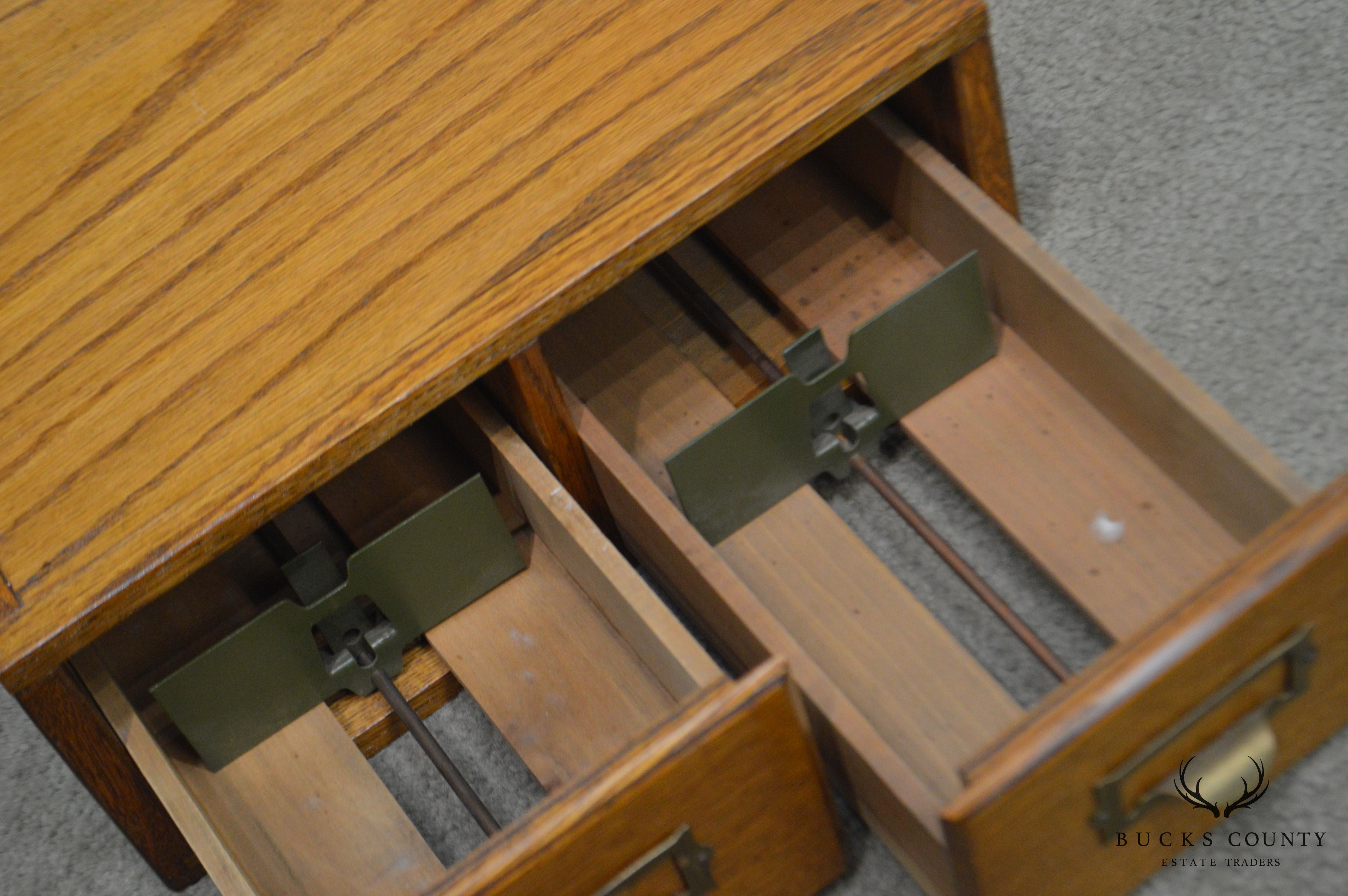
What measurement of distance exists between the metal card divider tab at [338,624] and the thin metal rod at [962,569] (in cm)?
25

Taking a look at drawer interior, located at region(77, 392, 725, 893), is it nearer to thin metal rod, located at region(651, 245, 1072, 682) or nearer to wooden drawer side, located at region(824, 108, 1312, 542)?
thin metal rod, located at region(651, 245, 1072, 682)

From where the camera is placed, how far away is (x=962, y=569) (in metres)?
1.12

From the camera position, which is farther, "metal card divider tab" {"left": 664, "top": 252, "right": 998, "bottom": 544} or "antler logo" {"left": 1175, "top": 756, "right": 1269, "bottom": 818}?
"metal card divider tab" {"left": 664, "top": 252, "right": 998, "bottom": 544}

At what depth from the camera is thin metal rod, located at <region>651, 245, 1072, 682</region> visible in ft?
3.51

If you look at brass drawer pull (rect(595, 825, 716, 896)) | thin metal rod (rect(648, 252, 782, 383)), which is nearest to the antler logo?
brass drawer pull (rect(595, 825, 716, 896))

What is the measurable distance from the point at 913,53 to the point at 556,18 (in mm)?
242

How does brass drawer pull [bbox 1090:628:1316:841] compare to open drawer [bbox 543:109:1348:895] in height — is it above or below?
below

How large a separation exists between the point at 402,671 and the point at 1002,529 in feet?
1.39

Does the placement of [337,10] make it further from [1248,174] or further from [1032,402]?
[1248,174]

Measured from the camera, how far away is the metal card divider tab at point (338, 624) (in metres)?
1.09

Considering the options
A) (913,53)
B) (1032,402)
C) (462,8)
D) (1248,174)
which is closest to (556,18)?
(462,8)

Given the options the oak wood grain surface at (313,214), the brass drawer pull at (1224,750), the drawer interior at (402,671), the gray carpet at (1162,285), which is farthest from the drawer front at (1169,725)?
the oak wood grain surface at (313,214)

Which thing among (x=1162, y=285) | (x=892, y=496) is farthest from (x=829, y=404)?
(x=1162, y=285)

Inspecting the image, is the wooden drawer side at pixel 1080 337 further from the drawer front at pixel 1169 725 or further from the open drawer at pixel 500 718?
the open drawer at pixel 500 718
